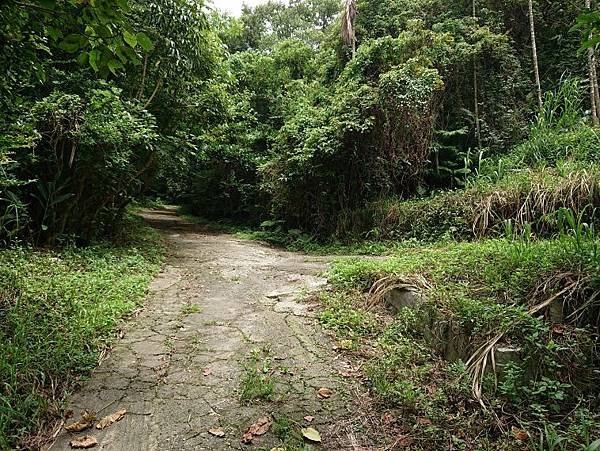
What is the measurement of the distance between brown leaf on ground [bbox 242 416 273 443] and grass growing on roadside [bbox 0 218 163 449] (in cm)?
118

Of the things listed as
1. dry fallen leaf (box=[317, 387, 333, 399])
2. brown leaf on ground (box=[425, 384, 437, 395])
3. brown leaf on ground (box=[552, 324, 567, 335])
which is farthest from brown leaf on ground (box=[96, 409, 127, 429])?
brown leaf on ground (box=[552, 324, 567, 335])

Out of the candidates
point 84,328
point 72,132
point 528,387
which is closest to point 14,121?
point 72,132

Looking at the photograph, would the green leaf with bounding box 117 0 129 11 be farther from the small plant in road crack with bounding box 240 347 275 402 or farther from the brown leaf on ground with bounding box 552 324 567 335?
the brown leaf on ground with bounding box 552 324 567 335

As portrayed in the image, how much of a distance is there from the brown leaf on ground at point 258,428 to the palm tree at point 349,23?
10.6 meters

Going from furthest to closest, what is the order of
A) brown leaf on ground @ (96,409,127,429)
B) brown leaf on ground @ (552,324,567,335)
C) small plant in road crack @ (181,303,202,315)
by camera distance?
small plant in road crack @ (181,303,202,315), brown leaf on ground @ (552,324,567,335), brown leaf on ground @ (96,409,127,429)

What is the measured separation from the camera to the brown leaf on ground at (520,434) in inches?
85.5

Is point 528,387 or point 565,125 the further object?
point 565,125

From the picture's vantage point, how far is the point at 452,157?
9.54 metres

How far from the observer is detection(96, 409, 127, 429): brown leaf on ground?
240cm

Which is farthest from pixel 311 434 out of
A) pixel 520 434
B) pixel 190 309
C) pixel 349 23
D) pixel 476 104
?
pixel 349 23

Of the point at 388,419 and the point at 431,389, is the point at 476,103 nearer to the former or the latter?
the point at 431,389

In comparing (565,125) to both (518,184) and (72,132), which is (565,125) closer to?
(518,184)

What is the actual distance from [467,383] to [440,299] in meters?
0.83

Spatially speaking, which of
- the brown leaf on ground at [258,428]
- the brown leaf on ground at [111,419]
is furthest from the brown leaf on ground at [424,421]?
the brown leaf on ground at [111,419]
